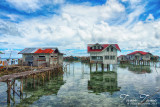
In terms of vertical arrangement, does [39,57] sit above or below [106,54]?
below

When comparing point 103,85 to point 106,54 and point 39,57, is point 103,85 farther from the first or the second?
point 39,57

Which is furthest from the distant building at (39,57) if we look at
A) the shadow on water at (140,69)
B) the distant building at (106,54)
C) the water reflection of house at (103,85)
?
the shadow on water at (140,69)

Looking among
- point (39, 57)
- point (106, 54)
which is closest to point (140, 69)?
point (106, 54)

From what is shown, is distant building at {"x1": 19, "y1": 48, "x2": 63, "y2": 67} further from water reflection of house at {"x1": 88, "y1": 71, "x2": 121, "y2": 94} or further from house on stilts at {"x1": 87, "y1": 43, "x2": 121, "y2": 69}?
water reflection of house at {"x1": 88, "y1": 71, "x2": 121, "y2": 94}

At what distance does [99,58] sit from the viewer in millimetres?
37562

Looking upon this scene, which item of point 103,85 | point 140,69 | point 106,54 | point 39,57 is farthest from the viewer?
point 140,69

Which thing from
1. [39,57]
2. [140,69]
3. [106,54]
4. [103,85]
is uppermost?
[106,54]

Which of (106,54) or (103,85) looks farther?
(106,54)

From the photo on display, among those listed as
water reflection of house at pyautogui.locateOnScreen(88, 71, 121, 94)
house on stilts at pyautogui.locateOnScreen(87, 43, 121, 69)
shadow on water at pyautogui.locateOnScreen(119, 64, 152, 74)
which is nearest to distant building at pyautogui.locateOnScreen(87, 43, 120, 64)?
house on stilts at pyautogui.locateOnScreen(87, 43, 121, 69)

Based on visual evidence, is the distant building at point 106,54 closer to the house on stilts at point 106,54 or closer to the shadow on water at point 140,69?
the house on stilts at point 106,54

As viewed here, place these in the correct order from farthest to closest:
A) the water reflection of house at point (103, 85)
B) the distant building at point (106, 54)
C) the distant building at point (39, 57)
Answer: the distant building at point (106, 54)
the distant building at point (39, 57)
the water reflection of house at point (103, 85)

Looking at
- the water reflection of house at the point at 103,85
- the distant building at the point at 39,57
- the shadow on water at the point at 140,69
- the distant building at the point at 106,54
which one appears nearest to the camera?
the water reflection of house at the point at 103,85

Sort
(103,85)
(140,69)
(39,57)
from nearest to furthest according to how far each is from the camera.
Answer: (103,85) < (39,57) < (140,69)

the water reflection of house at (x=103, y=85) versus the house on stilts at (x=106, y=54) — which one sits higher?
the house on stilts at (x=106, y=54)
